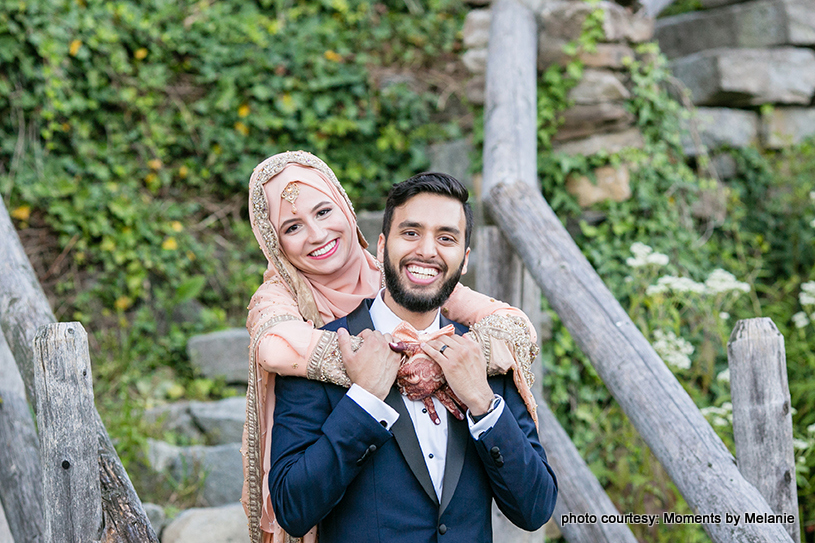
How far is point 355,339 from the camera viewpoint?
1.78m

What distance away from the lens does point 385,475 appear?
69.1 inches

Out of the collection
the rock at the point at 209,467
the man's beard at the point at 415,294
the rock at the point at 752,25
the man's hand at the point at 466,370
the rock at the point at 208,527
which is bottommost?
the rock at the point at 208,527

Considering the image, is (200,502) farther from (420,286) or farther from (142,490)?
(420,286)

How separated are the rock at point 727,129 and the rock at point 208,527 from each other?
384cm

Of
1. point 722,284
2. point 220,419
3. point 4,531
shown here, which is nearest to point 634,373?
point 722,284

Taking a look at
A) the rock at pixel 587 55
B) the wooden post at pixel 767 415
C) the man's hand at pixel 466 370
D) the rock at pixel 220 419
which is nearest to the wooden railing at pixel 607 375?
the wooden post at pixel 767 415

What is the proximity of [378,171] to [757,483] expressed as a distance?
3.84 m

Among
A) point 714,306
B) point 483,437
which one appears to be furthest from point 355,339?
point 714,306

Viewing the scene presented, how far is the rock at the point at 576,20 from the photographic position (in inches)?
155

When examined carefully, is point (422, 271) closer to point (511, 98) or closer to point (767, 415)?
point (767, 415)

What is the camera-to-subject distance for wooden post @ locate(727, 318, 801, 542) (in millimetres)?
2201

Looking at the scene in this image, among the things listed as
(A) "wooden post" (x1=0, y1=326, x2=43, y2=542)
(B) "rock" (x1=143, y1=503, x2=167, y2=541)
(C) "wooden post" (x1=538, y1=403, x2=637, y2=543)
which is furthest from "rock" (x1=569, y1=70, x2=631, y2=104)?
(A) "wooden post" (x1=0, y1=326, x2=43, y2=542)

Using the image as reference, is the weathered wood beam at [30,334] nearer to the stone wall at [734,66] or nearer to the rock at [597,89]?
the stone wall at [734,66]

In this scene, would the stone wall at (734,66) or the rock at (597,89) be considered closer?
the rock at (597,89)
